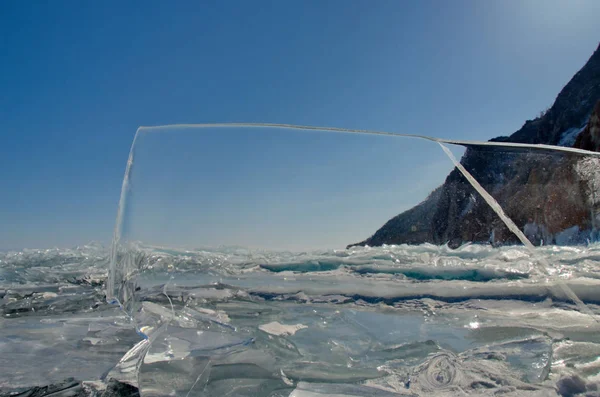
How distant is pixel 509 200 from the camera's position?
1.20 m

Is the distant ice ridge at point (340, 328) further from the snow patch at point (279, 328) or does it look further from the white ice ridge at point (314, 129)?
the white ice ridge at point (314, 129)

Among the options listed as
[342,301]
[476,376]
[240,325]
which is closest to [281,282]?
[342,301]

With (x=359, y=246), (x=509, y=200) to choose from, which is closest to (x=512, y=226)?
(x=509, y=200)

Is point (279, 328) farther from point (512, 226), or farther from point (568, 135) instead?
point (568, 135)

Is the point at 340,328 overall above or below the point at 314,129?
below

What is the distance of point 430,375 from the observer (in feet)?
2.50

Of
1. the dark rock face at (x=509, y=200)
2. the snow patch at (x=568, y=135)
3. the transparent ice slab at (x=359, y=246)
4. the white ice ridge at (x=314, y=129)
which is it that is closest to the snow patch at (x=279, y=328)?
the transparent ice slab at (x=359, y=246)

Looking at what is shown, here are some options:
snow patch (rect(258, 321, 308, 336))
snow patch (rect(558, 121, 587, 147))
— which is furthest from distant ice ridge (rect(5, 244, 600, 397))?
snow patch (rect(558, 121, 587, 147))

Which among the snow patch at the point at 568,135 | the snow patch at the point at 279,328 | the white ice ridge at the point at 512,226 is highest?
the snow patch at the point at 568,135

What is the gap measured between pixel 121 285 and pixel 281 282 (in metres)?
0.72

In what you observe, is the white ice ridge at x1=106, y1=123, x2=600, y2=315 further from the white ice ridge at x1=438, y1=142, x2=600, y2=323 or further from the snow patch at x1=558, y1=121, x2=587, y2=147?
the snow patch at x1=558, y1=121, x2=587, y2=147

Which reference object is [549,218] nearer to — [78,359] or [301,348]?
[301,348]

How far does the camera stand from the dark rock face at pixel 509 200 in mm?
1201

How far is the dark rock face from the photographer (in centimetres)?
120
